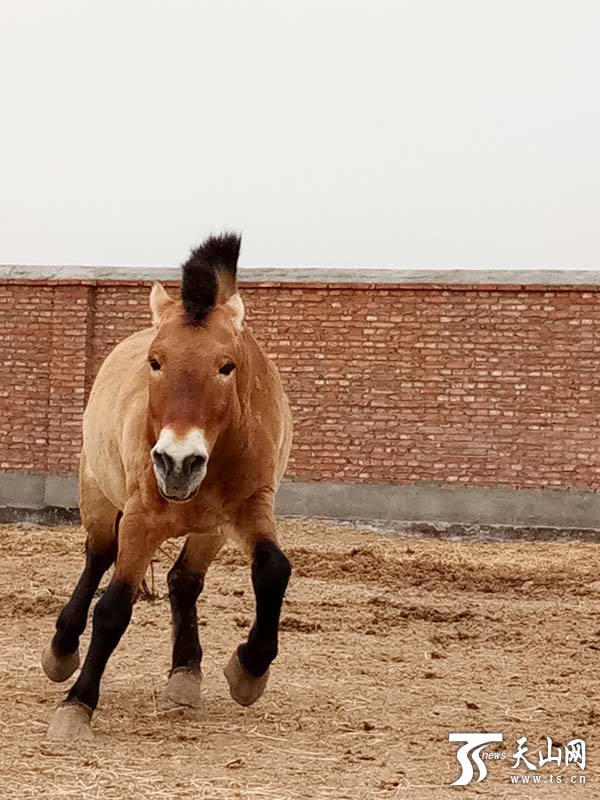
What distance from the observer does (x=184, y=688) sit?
6336 millimetres

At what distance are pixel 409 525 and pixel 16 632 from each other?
26.1 feet

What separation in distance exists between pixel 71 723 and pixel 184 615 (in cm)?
143

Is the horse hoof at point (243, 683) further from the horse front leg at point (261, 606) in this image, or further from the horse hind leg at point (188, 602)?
the horse hind leg at point (188, 602)

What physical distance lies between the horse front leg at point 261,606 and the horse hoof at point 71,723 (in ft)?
2.33


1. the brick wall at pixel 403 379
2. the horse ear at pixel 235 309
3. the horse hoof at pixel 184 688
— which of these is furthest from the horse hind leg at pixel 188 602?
the brick wall at pixel 403 379

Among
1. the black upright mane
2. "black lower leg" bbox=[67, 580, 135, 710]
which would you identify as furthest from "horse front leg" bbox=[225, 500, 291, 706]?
the black upright mane

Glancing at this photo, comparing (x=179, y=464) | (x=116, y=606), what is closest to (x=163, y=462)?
(x=179, y=464)

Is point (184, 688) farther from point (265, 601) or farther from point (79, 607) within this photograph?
point (265, 601)

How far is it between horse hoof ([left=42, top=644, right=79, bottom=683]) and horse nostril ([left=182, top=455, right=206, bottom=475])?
87.3 inches

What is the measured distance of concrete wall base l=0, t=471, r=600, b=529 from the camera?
51.2 ft

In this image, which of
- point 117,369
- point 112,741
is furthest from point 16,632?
point 112,741

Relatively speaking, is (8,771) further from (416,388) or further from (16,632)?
(416,388)

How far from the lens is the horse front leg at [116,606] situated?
18.4ft

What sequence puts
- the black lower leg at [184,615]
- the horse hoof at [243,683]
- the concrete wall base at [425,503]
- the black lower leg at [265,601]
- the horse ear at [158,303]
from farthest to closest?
the concrete wall base at [425,503] < the black lower leg at [184,615] < the horse ear at [158,303] < the horse hoof at [243,683] < the black lower leg at [265,601]
